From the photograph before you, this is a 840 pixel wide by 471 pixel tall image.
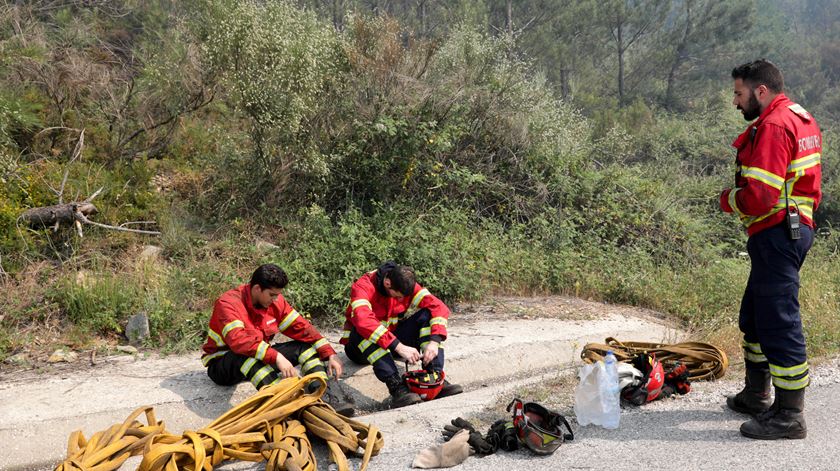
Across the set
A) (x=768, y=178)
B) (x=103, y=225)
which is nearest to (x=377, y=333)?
(x=768, y=178)

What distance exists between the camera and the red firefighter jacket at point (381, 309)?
17.0ft

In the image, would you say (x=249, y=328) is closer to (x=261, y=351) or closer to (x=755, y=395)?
(x=261, y=351)

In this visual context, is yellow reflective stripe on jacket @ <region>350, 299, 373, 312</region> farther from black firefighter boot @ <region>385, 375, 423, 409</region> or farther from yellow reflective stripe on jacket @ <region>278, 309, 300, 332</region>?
black firefighter boot @ <region>385, 375, 423, 409</region>

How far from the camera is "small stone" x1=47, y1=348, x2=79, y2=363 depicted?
19.5 feet

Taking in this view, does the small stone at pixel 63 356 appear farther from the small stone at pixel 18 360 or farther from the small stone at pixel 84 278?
the small stone at pixel 84 278

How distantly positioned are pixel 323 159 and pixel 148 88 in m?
3.64

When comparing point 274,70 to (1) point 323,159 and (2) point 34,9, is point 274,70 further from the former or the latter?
(2) point 34,9

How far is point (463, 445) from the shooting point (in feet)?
12.5

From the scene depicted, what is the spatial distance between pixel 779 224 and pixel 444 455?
238cm

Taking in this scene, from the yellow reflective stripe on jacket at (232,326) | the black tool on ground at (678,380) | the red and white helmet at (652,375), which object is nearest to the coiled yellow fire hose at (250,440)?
the yellow reflective stripe on jacket at (232,326)

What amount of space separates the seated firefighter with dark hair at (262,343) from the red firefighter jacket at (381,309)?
0.34 metres

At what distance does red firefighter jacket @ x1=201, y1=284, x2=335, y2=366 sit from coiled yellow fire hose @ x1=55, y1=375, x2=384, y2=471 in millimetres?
661

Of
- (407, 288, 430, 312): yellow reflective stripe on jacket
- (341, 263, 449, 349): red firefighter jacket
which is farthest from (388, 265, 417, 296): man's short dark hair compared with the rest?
(407, 288, 430, 312): yellow reflective stripe on jacket

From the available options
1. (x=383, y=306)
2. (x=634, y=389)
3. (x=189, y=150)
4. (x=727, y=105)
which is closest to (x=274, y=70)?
(x=189, y=150)
